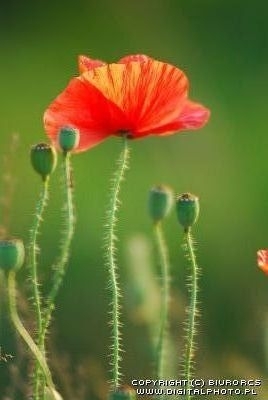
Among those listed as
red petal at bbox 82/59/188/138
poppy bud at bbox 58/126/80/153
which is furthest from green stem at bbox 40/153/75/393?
red petal at bbox 82/59/188/138

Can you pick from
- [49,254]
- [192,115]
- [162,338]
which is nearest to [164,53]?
[49,254]

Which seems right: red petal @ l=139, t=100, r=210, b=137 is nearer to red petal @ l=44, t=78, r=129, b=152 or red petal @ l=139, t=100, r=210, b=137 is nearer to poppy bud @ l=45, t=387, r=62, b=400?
red petal @ l=44, t=78, r=129, b=152

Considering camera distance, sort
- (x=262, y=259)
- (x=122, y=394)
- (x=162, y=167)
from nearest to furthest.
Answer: (x=122, y=394) → (x=262, y=259) → (x=162, y=167)

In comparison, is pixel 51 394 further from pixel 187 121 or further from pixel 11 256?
pixel 187 121

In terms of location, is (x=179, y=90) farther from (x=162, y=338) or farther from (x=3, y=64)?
(x=3, y=64)

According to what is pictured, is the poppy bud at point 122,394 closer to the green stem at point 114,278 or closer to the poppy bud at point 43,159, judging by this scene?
the green stem at point 114,278

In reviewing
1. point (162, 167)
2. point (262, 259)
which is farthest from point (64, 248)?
point (162, 167)
